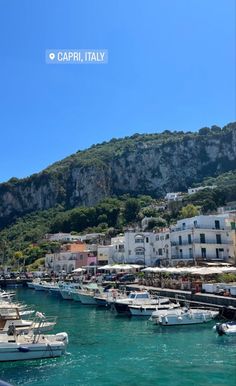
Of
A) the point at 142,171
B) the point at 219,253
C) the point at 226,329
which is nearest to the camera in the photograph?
the point at 226,329

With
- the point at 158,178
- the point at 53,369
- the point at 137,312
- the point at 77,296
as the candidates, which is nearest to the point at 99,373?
the point at 53,369

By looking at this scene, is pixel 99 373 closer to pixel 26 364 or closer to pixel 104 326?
pixel 26 364

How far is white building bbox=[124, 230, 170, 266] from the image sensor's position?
2554 inches

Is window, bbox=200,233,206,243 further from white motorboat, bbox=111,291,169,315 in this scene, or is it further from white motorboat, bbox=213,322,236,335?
white motorboat, bbox=213,322,236,335

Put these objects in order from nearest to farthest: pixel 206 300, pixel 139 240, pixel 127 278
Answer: pixel 206 300 < pixel 127 278 < pixel 139 240

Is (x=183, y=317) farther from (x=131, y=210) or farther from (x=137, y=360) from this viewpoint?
(x=131, y=210)

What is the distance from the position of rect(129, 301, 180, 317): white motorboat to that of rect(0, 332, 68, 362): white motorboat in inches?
499

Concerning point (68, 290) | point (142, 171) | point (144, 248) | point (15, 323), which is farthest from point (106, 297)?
point (142, 171)

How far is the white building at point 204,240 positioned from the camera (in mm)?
54719

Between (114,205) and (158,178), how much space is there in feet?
99.5

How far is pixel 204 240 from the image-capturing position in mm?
55219

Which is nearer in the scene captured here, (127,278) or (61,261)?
(127,278)

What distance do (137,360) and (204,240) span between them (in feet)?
118

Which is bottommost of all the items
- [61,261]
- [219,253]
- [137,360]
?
[137,360]
